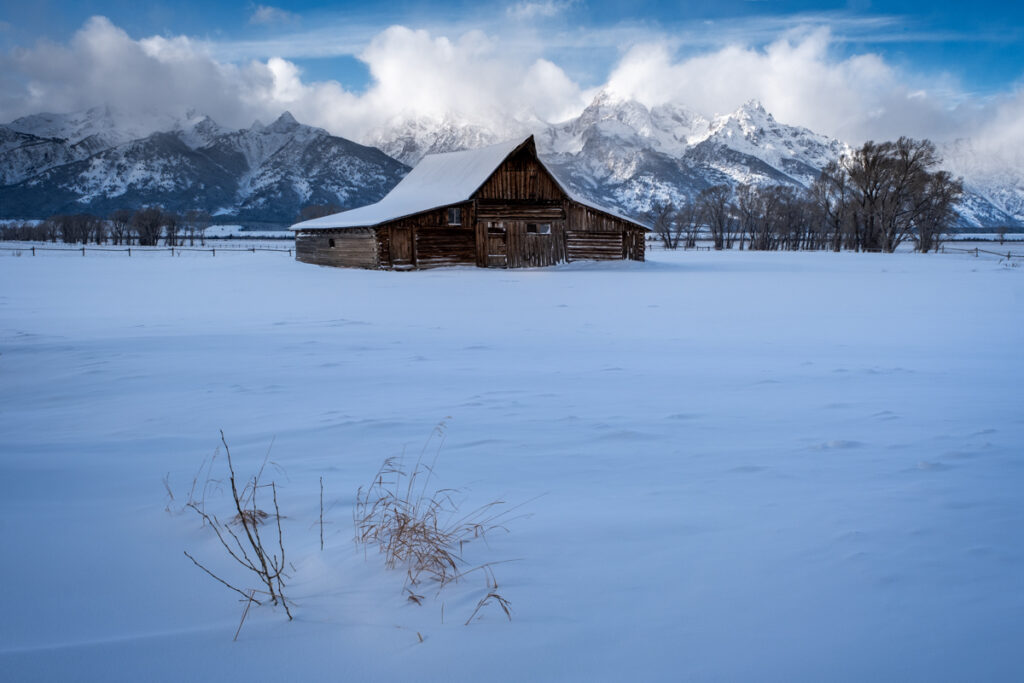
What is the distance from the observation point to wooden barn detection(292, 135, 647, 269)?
1330 inches

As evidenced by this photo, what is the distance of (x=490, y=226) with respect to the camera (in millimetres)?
35031

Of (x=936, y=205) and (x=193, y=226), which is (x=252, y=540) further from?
(x=193, y=226)

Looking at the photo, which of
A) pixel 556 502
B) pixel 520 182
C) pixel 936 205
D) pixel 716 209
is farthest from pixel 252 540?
pixel 716 209

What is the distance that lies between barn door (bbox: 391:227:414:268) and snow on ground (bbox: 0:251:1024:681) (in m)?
22.8

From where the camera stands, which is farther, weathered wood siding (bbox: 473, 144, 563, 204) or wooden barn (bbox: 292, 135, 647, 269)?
weathered wood siding (bbox: 473, 144, 563, 204)

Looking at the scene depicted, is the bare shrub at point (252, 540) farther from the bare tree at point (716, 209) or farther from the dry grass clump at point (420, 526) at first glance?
the bare tree at point (716, 209)

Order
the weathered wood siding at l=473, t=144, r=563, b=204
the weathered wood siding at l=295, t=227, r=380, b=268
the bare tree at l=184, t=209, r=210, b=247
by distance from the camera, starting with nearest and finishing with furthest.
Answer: the weathered wood siding at l=295, t=227, r=380, b=268
the weathered wood siding at l=473, t=144, r=563, b=204
the bare tree at l=184, t=209, r=210, b=247

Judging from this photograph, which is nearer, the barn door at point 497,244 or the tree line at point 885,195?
the barn door at point 497,244

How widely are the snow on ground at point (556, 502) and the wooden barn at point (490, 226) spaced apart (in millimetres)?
23252

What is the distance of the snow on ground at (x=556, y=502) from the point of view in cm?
256

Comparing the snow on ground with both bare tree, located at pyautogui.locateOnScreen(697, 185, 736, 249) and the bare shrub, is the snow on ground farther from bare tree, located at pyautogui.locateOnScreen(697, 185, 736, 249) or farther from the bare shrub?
bare tree, located at pyautogui.locateOnScreen(697, 185, 736, 249)

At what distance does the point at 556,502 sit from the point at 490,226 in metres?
31.8

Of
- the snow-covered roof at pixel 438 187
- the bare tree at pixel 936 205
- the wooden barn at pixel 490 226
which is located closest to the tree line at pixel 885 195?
the bare tree at pixel 936 205

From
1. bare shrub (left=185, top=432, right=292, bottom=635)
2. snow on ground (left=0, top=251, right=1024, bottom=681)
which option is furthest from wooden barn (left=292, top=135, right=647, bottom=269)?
bare shrub (left=185, top=432, right=292, bottom=635)
